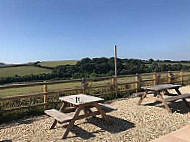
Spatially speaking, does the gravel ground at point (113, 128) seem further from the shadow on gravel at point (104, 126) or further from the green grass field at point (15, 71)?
the green grass field at point (15, 71)

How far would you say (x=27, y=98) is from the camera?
6.20 meters

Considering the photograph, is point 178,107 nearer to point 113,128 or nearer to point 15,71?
point 113,128

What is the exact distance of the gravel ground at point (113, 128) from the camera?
13.4 feet

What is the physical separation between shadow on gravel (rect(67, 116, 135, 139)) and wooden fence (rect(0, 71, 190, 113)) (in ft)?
6.00

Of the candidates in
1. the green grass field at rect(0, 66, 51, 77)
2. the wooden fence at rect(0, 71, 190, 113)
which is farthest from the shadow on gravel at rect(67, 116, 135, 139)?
the green grass field at rect(0, 66, 51, 77)

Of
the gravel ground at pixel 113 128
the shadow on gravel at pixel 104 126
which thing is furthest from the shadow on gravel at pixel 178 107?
the shadow on gravel at pixel 104 126

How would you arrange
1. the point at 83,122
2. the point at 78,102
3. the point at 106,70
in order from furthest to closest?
1. the point at 106,70
2. the point at 83,122
3. the point at 78,102

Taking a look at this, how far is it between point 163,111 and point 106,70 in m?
7.99

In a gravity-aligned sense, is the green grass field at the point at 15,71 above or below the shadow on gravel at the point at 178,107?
Result: above

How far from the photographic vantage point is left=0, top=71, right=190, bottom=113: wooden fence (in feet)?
19.1

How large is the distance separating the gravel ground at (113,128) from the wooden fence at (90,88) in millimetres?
690

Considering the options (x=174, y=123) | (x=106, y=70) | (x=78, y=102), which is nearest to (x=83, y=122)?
(x=78, y=102)

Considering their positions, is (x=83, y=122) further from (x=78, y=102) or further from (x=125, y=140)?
(x=125, y=140)

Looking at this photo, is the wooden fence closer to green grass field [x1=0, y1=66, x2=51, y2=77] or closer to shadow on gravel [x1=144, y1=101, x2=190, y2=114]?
shadow on gravel [x1=144, y1=101, x2=190, y2=114]
